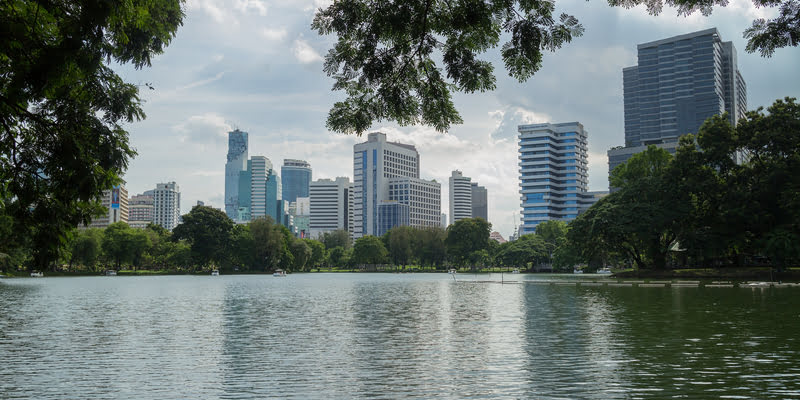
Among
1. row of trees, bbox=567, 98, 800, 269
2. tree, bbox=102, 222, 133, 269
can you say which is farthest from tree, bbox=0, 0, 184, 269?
tree, bbox=102, 222, 133, 269

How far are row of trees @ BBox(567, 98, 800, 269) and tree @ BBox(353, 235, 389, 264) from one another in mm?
93322

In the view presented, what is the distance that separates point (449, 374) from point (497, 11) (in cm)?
965

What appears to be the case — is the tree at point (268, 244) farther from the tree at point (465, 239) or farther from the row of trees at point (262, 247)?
the tree at point (465, 239)

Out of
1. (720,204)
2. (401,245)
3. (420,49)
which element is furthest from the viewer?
(401,245)

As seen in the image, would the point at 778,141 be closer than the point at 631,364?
No

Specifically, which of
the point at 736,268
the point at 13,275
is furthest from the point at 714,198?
the point at 13,275

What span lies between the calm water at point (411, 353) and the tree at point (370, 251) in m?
131

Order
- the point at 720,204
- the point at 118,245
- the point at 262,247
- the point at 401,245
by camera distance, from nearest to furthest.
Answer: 1. the point at 720,204
2. the point at 118,245
3. the point at 262,247
4. the point at 401,245

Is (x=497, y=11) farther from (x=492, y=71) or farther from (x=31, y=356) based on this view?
(x=31, y=356)

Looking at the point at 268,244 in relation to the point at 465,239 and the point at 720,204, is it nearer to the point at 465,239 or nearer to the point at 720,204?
the point at 465,239

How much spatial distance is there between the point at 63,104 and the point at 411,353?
12021mm

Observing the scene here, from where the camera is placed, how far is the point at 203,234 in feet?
411

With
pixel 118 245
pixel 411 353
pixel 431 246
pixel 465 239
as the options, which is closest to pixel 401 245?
pixel 431 246

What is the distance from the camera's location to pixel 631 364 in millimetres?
16062
